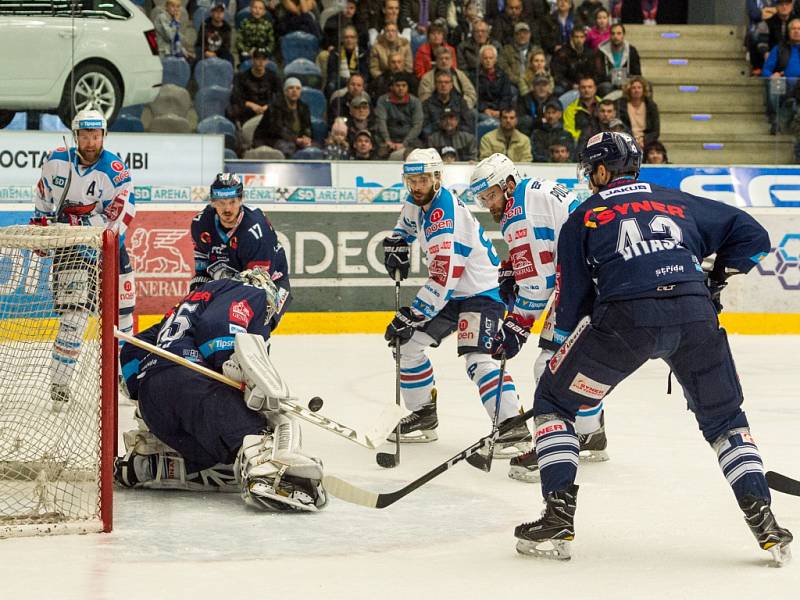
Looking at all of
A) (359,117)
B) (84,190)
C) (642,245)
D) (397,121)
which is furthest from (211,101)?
(642,245)

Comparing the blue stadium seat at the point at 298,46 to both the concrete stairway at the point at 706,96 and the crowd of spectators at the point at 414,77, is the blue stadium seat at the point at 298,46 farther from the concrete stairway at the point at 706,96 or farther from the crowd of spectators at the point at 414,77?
the concrete stairway at the point at 706,96

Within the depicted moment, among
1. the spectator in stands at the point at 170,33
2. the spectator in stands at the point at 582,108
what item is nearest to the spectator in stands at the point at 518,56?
the spectator in stands at the point at 582,108

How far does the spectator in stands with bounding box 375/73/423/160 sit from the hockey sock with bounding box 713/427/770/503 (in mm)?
5842

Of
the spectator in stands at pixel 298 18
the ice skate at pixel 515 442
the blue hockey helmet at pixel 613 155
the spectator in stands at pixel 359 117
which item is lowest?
the ice skate at pixel 515 442

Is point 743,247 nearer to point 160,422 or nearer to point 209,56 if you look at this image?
point 160,422

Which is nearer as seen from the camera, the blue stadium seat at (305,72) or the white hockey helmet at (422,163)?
the white hockey helmet at (422,163)

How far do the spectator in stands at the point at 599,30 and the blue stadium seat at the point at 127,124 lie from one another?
3678 mm

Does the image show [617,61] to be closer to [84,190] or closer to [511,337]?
[84,190]

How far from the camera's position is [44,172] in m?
6.04

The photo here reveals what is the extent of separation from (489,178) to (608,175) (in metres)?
1.28

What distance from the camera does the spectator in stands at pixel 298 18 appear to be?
9.20 metres

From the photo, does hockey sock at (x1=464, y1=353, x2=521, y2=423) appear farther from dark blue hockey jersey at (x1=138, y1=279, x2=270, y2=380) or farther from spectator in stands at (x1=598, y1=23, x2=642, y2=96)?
spectator in stands at (x1=598, y1=23, x2=642, y2=96)

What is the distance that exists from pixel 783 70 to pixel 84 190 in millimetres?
6415

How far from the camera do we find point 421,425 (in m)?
5.45
